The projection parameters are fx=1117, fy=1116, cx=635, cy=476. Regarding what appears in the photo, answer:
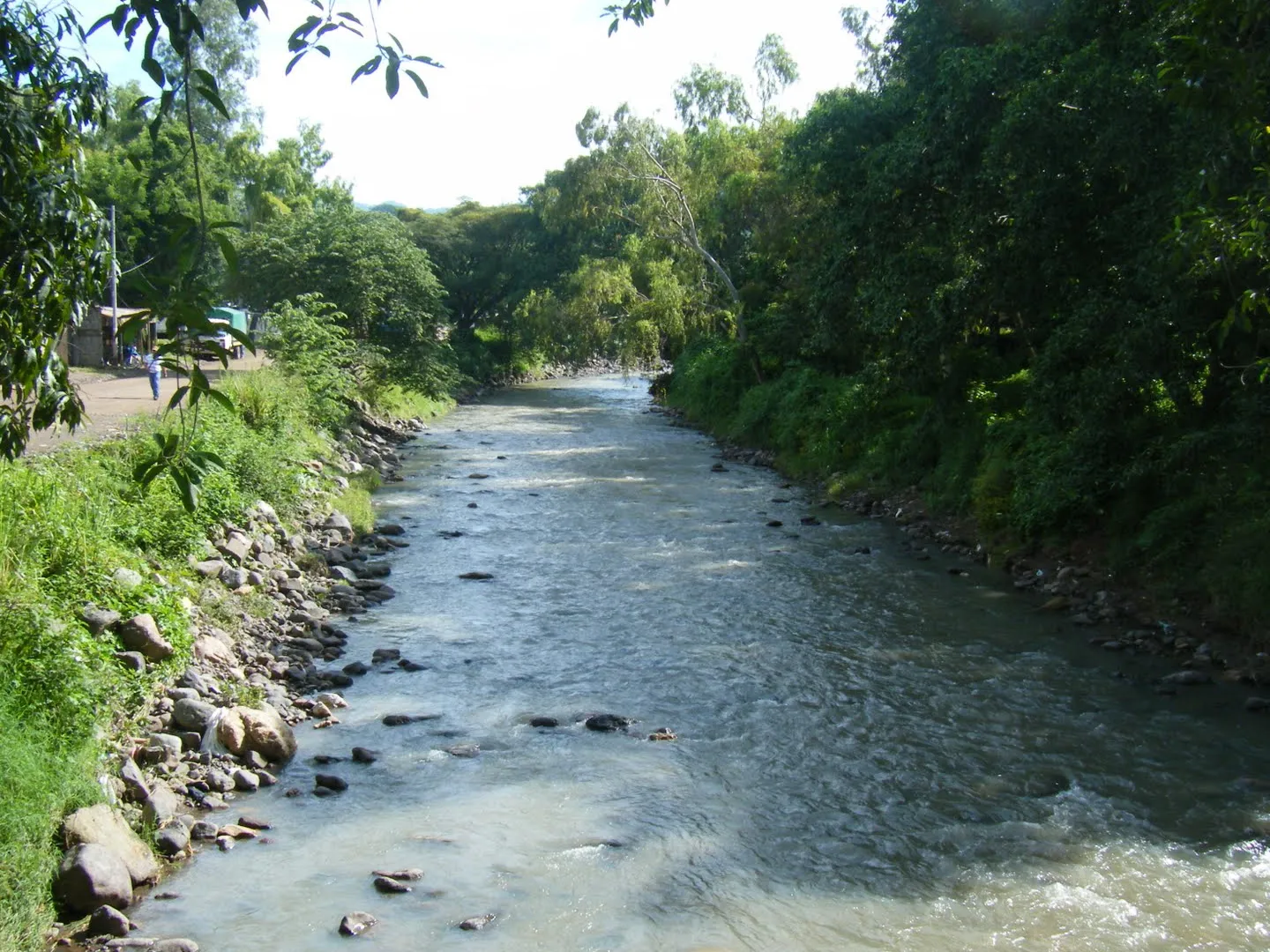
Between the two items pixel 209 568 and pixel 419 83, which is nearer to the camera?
pixel 419 83

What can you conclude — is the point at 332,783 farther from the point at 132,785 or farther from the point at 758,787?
the point at 758,787

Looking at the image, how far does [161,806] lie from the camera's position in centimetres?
800

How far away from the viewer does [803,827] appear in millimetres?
8336

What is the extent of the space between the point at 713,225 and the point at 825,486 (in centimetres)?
1523

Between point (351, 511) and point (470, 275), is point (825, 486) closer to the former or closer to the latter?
point (351, 511)

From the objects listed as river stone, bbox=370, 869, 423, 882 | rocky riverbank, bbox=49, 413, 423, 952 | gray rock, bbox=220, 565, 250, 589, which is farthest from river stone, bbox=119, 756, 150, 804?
gray rock, bbox=220, 565, 250, 589

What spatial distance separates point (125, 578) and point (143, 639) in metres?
0.89

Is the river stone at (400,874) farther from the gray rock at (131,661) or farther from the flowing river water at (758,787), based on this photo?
the gray rock at (131,661)

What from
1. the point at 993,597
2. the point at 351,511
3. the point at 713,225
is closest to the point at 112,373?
the point at 713,225

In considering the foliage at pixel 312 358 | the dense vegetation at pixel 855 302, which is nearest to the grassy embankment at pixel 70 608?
Answer: the dense vegetation at pixel 855 302

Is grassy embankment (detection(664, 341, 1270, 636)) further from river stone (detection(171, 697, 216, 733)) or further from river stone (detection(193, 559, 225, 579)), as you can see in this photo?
river stone (detection(193, 559, 225, 579))

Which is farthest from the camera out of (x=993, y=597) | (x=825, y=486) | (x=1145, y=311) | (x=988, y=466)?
(x=825, y=486)

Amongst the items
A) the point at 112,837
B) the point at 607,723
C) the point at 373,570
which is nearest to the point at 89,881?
the point at 112,837

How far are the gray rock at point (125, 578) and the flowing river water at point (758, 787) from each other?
83.1 inches
